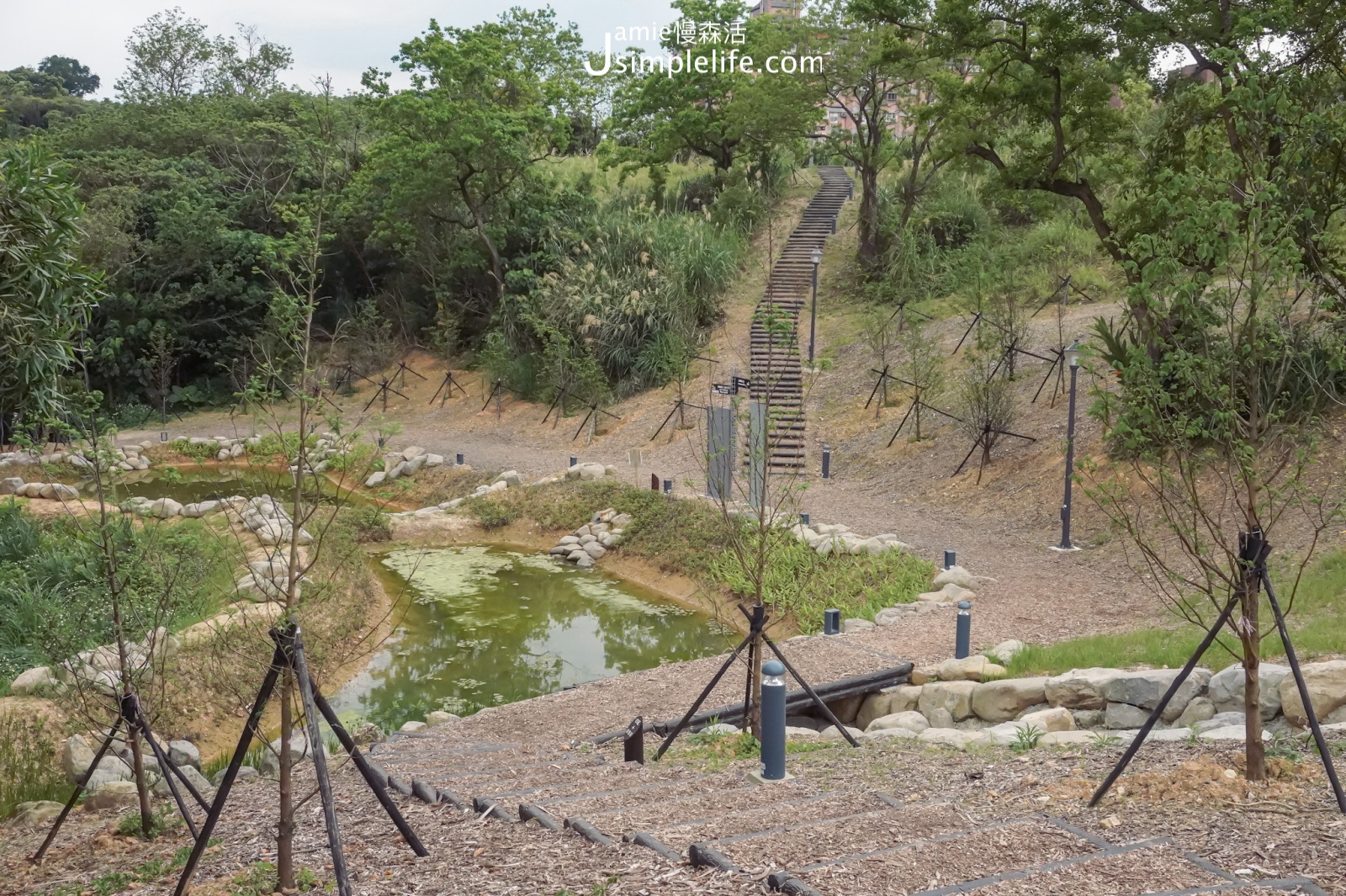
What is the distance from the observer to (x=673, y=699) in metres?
8.58

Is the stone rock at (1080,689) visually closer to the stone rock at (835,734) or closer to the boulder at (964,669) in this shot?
the boulder at (964,669)

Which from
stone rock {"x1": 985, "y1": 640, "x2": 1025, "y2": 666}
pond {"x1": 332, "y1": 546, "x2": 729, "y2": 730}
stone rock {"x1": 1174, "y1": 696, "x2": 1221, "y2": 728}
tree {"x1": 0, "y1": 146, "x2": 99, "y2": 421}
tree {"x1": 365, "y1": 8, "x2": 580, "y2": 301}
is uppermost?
tree {"x1": 365, "y1": 8, "x2": 580, "y2": 301}

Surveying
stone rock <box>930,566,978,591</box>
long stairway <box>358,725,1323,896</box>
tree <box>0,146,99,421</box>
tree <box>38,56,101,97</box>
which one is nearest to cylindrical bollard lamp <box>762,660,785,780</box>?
long stairway <box>358,725,1323,896</box>

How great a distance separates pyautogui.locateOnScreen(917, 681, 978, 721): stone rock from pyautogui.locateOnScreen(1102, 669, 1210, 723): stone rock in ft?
3.38

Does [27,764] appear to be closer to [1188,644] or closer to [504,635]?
[504,635]

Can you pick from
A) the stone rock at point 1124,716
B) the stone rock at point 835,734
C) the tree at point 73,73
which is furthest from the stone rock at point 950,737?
the tree at point 73,73

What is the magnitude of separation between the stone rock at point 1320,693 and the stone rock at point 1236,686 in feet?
0.36

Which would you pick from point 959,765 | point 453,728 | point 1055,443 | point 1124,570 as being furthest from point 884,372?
point 959,765

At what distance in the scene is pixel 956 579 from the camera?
11.6m

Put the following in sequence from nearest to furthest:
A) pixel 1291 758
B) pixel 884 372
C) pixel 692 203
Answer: pixel 1291 758
pixel 884 372
pixel 692 203

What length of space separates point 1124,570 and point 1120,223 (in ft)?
16.7

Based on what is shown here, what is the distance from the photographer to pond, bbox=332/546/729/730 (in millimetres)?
10773

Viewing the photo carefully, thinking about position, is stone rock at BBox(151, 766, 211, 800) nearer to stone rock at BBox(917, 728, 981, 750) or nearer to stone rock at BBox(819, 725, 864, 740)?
stone rock at BBox(819, 725, 864, 740)

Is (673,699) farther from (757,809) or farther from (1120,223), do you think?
(1120,223)
